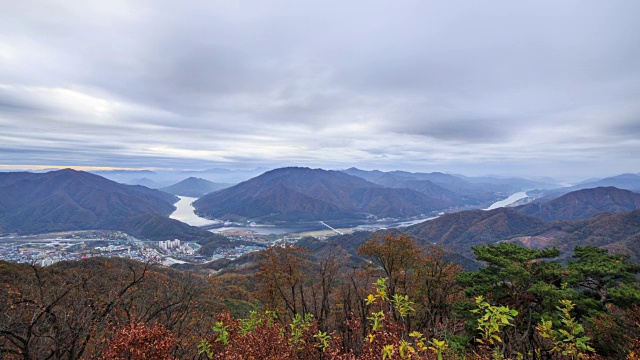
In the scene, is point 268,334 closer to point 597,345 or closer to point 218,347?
point 218,347

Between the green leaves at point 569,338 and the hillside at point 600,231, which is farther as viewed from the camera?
the hillside at point 600,231

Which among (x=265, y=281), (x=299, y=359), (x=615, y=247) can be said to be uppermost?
(x=299, y=359)

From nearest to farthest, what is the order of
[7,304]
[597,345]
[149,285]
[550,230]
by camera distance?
[7,304], [597,345], [149,285], [550,230]

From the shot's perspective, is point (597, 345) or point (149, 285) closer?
point (597, 345)

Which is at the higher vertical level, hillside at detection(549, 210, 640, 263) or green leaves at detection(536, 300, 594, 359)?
green leaves at detection(536, 300, 594, 359)

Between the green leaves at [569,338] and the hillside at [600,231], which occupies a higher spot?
the green leaves at [569,338]

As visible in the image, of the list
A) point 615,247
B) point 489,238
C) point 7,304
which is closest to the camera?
point 7,304

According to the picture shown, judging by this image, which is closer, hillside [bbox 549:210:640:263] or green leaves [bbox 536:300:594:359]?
green leaves [bbox 536:300:594:359]

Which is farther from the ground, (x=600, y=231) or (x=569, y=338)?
(x=569, y=338)

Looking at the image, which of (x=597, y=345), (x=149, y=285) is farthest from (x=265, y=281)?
(x=597, y=345)

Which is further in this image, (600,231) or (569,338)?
(600,231)

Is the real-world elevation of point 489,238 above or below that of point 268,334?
below
